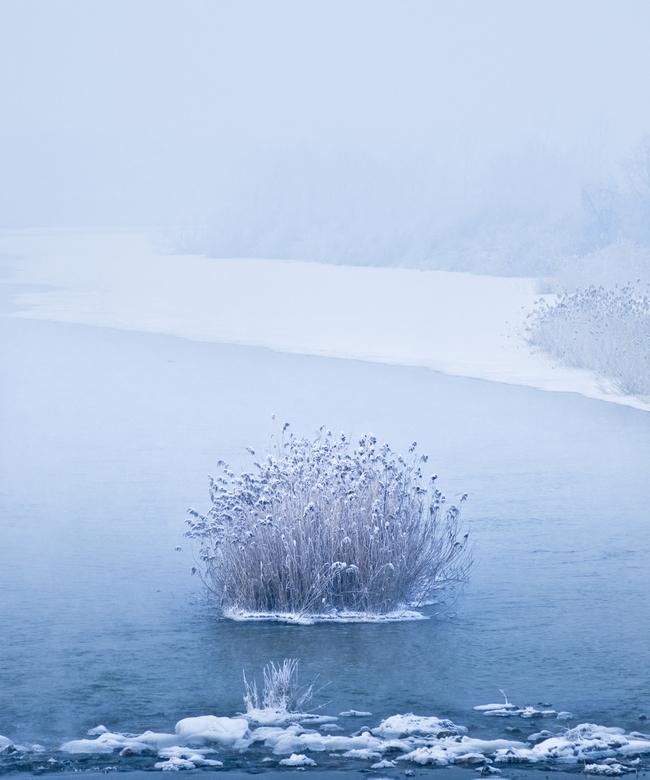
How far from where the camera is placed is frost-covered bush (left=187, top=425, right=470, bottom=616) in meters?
7.39

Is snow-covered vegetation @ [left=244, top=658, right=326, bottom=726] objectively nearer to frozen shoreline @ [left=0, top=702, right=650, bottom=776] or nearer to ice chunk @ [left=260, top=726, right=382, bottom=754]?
frozen shoreline @ [left=0, top=702, right=650, bottom=776]

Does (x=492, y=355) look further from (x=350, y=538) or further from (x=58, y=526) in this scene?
(x=350, y=538)

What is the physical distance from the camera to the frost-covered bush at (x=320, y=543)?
24.2ft

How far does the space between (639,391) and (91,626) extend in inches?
398

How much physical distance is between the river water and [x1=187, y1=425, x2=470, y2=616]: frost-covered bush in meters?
0.24

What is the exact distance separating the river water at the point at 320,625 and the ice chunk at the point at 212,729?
0.54 ft

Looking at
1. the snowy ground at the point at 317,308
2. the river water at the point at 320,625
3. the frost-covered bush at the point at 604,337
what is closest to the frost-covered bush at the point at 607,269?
the snowy ground at the point at 317,308

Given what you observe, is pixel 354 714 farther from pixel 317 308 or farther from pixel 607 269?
pixel 607 269

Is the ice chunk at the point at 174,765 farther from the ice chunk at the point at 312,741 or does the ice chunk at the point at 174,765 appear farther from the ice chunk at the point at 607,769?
the ice chunk at the point at 607,769

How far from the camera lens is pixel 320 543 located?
7418mm

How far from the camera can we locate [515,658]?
22.0ft

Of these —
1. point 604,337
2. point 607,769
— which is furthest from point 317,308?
point 607,769

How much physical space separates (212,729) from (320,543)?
1.85 meters

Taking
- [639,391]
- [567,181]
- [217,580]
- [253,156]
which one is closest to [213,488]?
[217,580]
